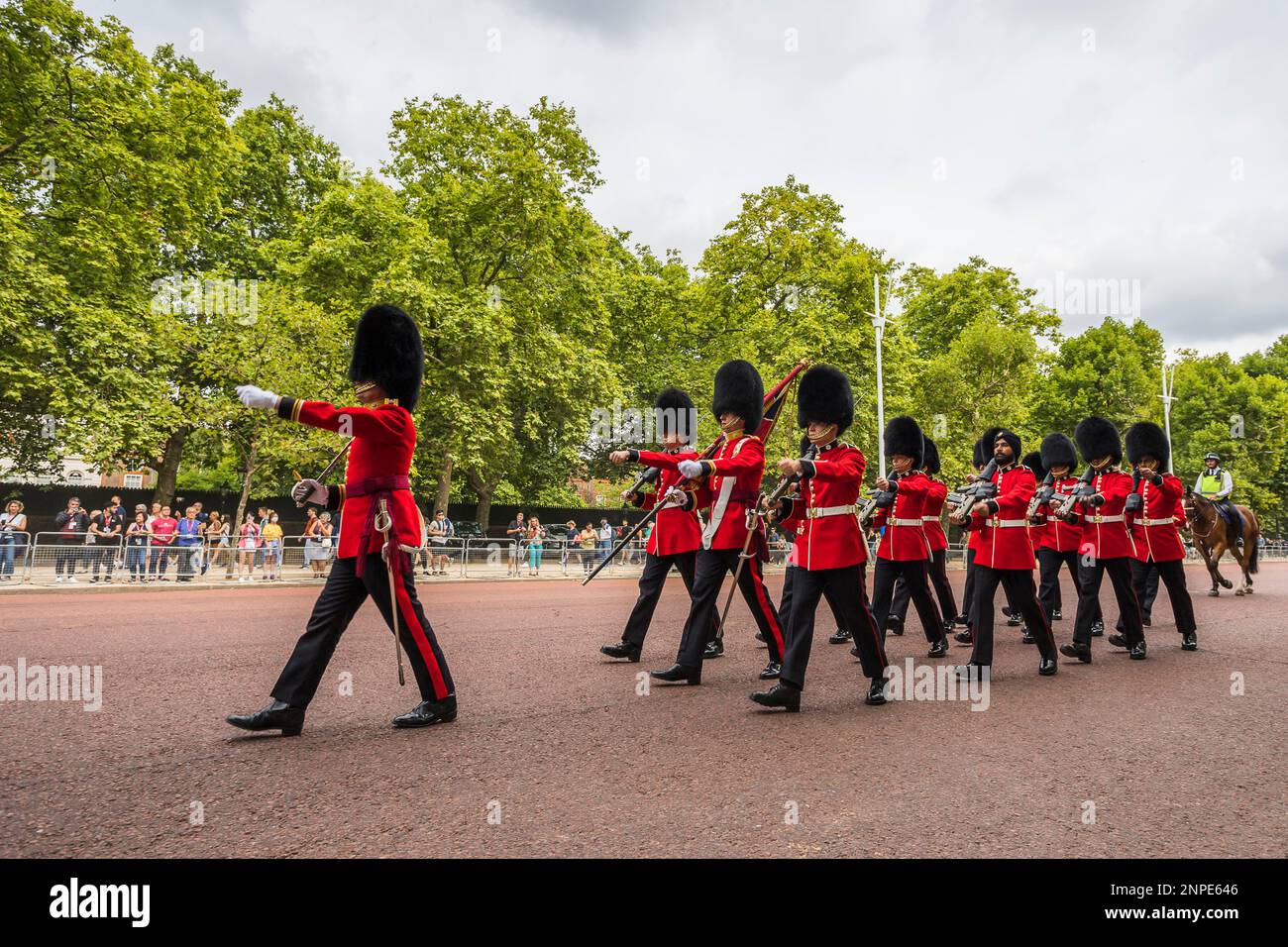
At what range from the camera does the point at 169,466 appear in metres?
25.4

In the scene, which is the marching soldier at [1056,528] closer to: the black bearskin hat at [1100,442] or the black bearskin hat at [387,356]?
the black bearskin hat at [1100,442]

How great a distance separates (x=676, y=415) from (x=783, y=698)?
3.63m

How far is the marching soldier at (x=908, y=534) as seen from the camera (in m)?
7.63

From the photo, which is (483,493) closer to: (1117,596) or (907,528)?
(907,528)

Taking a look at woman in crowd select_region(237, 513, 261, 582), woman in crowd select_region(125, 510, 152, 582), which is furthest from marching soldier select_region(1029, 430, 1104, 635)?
woman in crowd select_region(125, 510, 152, 582)

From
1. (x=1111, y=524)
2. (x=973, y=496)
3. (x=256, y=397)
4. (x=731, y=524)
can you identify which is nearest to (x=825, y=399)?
(x=731, y=524)

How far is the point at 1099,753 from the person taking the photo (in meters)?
4.37

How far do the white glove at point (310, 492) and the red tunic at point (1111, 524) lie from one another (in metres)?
7.30

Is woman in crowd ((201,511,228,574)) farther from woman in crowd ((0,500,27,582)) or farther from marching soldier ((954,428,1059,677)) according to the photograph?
marching soldier ((954,428,1059,677))

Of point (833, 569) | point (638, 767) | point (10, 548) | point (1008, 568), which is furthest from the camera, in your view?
point (10, 548)

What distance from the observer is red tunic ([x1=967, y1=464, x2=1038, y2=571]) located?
6.98 m

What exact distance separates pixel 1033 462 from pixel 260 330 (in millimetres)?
17947

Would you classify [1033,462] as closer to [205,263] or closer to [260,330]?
[260,330]

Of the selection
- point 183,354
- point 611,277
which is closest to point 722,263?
point 611,277
